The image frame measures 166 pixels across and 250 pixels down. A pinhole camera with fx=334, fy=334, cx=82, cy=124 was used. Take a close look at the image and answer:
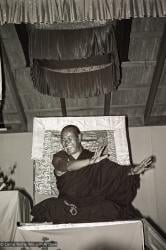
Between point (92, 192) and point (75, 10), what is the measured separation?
2295 millimetres

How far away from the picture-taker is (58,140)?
16.2ft

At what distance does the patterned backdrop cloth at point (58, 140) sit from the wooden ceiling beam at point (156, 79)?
0.95 m

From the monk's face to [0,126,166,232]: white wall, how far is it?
5.84ft

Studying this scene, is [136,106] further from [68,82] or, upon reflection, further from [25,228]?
[25,228]

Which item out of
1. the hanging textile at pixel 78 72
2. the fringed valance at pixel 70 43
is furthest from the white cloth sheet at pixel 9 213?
the fringed valance at pixel 70 43

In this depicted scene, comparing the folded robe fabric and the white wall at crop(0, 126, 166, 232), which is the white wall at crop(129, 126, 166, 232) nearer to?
the white wall at crop(0, 126, 166, 232)

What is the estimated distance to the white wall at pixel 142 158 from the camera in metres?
6.00

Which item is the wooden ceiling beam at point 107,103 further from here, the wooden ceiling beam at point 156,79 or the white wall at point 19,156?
the white wall at point 19,156

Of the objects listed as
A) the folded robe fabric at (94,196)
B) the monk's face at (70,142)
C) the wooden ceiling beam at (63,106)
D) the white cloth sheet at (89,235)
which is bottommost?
the white cloth sheet at (89,235)

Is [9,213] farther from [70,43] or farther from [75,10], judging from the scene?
[75,10]

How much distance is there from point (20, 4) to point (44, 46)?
1.06m

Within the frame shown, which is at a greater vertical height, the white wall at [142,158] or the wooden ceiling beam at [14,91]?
the wooden ceiling beam at [14,91]

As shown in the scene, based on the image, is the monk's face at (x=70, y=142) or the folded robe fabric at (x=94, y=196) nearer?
the folded robe fabric at (x=94, y=196)

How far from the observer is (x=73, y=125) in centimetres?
488
